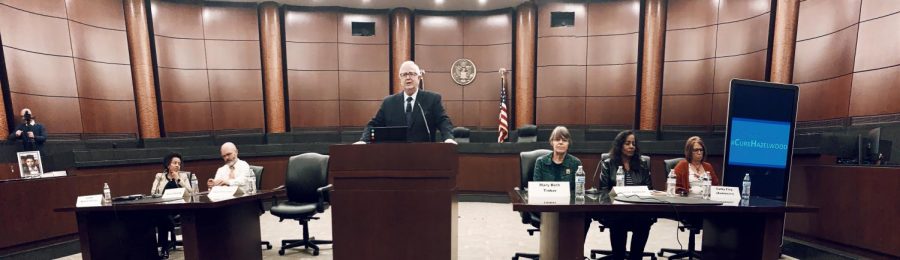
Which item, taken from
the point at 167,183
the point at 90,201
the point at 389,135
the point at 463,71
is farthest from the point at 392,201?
the point at 463,71

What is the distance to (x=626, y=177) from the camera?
262 cm

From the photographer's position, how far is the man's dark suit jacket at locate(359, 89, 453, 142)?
2.26m

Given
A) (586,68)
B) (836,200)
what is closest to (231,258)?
(836,200)

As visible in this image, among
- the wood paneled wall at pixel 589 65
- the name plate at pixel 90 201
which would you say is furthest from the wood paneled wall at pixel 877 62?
the name plate at pixel 90 201

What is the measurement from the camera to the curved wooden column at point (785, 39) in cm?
496

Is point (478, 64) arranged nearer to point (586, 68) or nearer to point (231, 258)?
point (586, 68)

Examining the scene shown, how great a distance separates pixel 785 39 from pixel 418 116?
580 centimetres

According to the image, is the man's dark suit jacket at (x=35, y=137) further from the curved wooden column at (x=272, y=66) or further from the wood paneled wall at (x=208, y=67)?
the curved wooden column at (x=272, y=66)

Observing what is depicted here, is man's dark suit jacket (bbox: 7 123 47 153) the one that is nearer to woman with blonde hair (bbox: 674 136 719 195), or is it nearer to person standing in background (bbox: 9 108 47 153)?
person standing in background (bbox: 9 108 47 153)

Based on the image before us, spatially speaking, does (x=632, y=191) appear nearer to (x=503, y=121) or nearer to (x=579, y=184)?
(x=579, y=184)

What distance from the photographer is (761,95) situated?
2693 millimetres

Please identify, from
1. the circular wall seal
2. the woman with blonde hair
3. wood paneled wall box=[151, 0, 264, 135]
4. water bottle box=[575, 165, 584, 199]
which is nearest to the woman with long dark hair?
water bottle box=[575, 165, 584, 199]

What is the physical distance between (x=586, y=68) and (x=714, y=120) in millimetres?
2384

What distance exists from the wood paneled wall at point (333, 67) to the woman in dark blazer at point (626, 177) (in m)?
5.88
